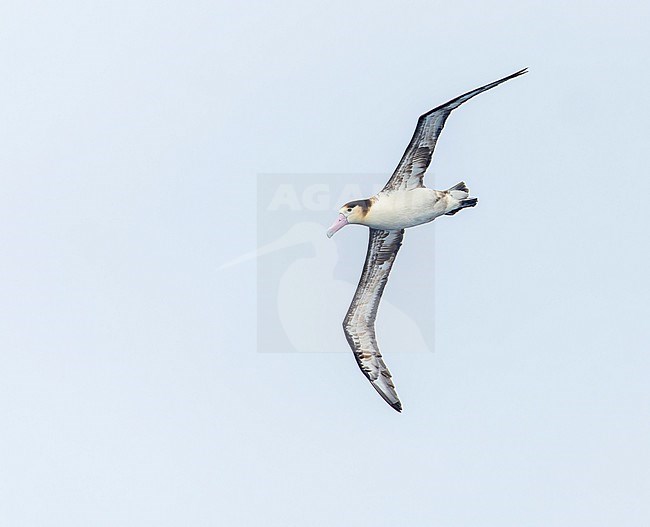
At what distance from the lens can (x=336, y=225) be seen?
25703 mm

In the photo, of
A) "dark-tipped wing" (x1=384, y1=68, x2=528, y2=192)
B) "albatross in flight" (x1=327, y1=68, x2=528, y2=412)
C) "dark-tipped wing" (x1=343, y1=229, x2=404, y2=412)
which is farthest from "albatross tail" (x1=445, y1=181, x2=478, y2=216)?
"dark-tipped wing" (x1=343, y1=229, x2=404, y2=412)

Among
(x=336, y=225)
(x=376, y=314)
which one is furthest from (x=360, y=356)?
(x=336, y=225)

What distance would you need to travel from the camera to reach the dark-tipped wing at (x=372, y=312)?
27953 mm

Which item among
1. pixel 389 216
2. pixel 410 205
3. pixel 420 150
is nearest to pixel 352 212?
pixel 389 216

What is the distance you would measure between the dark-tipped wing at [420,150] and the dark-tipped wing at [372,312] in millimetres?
2481

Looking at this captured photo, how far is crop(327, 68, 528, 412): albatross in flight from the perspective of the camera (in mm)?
24781

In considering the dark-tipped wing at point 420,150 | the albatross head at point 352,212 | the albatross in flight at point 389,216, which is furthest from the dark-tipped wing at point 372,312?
the dark-tipped wing at point 420,150

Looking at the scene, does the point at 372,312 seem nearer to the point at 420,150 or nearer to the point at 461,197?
the point at 461,197

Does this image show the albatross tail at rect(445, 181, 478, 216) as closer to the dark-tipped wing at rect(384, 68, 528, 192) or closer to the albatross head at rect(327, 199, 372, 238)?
the dark-tipped wing at rect(384, 68, 528, 192)

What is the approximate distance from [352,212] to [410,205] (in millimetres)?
1342

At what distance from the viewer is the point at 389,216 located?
1009 inches

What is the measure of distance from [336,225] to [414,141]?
2.67 meters

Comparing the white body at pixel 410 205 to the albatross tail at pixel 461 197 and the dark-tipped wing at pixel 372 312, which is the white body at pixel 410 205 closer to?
the albatross tail at pixel 461 197

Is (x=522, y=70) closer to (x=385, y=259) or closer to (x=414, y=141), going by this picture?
(x=414, y=141)
